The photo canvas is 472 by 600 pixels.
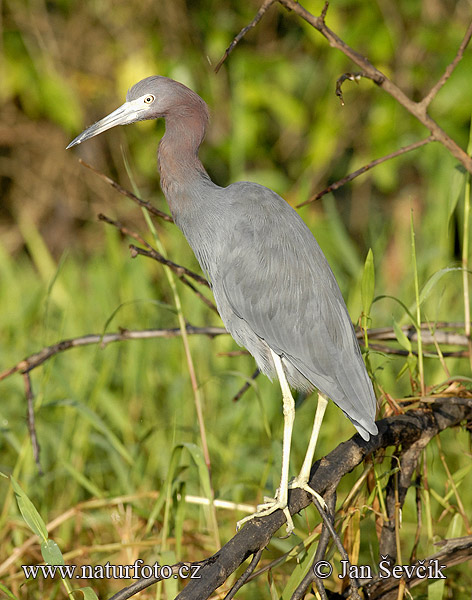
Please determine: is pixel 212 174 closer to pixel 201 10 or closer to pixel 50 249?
pixel 201 10

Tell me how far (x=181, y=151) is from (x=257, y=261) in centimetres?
42

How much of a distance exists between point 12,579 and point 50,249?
14.9ft

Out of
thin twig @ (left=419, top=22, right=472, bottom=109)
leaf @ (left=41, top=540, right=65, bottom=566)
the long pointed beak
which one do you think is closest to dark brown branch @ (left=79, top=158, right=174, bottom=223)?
the long pointed beak

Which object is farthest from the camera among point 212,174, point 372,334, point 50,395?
point 212,174

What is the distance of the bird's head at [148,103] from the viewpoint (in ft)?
7.19

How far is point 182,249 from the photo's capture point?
395cm

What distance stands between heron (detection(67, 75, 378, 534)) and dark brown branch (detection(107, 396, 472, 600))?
24 centimetres

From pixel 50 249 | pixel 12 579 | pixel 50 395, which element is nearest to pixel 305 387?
pixel 12 579

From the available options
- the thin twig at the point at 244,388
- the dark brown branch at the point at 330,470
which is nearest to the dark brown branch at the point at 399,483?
the dark brown branch at the point at 330,470

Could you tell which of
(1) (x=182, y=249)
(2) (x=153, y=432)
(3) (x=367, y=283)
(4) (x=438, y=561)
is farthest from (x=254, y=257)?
(1) (x=182, y=249)

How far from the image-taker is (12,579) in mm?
2309

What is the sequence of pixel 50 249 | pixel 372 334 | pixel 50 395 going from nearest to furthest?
1. pixel 372 334
2. pixel 50 395
3. pixel 50 249

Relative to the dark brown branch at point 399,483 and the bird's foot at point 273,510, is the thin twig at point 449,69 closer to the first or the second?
the dark brown branch at point 399,483

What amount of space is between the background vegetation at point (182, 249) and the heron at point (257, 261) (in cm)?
15
